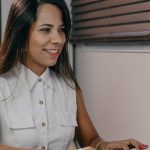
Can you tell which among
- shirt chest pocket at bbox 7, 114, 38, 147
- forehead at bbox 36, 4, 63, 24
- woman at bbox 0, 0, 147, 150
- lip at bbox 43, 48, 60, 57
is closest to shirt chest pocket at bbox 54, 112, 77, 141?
woman at bbox 0, 0, 147, 150

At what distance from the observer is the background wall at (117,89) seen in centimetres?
147

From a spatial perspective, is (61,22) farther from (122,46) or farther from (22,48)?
(122,46)

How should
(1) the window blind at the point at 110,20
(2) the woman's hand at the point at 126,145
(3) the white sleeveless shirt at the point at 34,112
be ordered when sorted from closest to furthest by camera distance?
(2) the woman's hand at the point at 126,145
(3) the white sleeveless shirt at the point at 34,112
(1) the window blind at the point at 110,20

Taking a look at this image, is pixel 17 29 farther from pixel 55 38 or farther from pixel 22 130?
pixel 22 130

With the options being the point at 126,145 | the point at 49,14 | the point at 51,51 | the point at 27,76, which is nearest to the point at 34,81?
the point at 27,76

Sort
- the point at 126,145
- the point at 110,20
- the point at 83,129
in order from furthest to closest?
the point at 110,20 → the point at 83,129 → the point at 126,145

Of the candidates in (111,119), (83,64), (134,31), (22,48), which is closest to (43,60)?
(22,48)

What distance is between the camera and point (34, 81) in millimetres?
1374

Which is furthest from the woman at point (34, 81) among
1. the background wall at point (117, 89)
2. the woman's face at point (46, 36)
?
the background wall at point (117, 89)

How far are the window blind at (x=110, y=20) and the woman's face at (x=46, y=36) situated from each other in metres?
0.31

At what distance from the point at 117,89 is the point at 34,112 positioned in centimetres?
48

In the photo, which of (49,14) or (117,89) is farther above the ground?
(49,14)

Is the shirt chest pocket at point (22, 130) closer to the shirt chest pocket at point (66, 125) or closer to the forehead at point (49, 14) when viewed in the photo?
the shirt chest pocket at point (66, 125)

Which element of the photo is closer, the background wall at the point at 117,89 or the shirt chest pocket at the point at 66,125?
the shirt chest pocket at the point at 66,125
